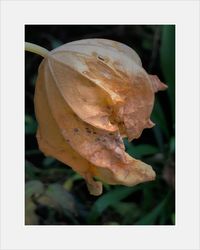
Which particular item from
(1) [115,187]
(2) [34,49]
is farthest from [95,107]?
(1) [115,187]

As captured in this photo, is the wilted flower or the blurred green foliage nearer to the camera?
the wilted flower

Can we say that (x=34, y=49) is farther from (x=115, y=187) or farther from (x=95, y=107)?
(x=115, y=187)

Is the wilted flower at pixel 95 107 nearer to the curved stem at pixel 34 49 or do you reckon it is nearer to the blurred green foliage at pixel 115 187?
the curved stem at pixel 34 49

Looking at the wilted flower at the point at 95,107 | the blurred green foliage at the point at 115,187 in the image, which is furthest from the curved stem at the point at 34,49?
the blurred green foliage at the point at 115,187

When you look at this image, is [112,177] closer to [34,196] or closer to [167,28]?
[34,196]

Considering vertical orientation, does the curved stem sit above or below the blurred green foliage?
above

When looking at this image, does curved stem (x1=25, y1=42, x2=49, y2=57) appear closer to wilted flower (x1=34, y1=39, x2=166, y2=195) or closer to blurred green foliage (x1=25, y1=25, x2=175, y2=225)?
wilted flower (x1=34, y1=39, x2=166, y2=195)

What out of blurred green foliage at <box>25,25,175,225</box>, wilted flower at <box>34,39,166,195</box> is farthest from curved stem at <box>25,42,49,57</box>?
blurred green foliage at <box>25,25,175,225</box>

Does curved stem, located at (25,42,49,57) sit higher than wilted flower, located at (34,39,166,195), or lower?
higher
